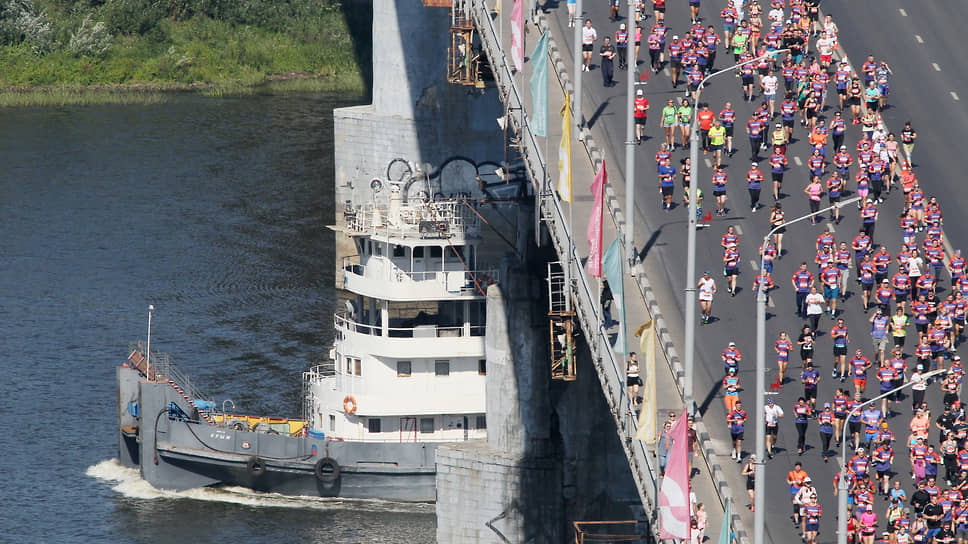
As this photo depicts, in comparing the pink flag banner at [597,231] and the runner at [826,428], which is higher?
the pink flag banner at [597,231]

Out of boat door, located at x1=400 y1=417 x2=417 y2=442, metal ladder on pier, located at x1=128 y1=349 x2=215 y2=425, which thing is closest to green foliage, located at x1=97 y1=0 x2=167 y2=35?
metal ladder on pier, located at x1=128 y1=349 x2=215 y2=425

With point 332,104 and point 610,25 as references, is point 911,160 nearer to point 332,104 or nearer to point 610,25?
point 610,25

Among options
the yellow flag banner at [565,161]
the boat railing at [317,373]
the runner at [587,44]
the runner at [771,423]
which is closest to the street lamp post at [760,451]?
the runner at [771,423]

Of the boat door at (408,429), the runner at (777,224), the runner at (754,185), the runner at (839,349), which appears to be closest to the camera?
the runner at (839,349)

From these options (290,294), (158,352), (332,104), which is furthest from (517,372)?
(332,104)

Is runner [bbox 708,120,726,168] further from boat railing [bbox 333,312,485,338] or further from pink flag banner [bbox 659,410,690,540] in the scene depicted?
pink flag banner [bbox 659,410,690,540]

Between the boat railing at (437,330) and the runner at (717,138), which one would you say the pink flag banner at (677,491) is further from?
the boat railing at (437,330)
